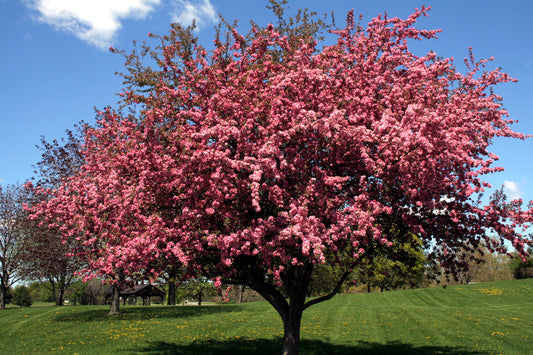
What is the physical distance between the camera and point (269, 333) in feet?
86.0

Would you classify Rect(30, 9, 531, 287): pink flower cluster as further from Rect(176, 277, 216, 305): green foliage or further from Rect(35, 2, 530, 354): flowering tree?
Rect(176, 277, 216, 305): green foliage

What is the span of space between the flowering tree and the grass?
8.33m

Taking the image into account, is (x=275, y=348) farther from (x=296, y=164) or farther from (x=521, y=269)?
(x=521, y=269)

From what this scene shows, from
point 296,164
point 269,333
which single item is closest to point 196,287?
point 269,333

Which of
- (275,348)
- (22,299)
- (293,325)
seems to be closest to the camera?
(293,325)

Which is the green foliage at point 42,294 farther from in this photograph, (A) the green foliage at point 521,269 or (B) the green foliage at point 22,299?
(A) the green foliage at point 521,269

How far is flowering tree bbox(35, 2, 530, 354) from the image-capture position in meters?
11.1

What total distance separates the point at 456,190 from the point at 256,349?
13.6 meters

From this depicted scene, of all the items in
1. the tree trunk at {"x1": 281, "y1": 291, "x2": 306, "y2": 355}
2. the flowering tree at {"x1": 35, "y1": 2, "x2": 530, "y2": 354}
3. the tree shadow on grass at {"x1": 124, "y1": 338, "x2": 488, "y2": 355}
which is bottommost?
the tree shadow on grass at {"x1": 124, "y1": 338, "x2": 488, "y2": 355}

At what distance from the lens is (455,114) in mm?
12055

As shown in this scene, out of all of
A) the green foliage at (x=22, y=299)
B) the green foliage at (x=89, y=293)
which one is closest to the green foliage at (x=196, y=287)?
the green foliage at (x=89, y=293)

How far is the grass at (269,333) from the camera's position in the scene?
20.7 m

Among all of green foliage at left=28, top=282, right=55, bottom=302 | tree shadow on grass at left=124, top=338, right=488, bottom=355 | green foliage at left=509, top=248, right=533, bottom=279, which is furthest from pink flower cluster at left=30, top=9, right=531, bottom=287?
green foliage at left=28, top=282, right=55, bottom=302

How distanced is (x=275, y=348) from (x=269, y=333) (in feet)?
18.3
